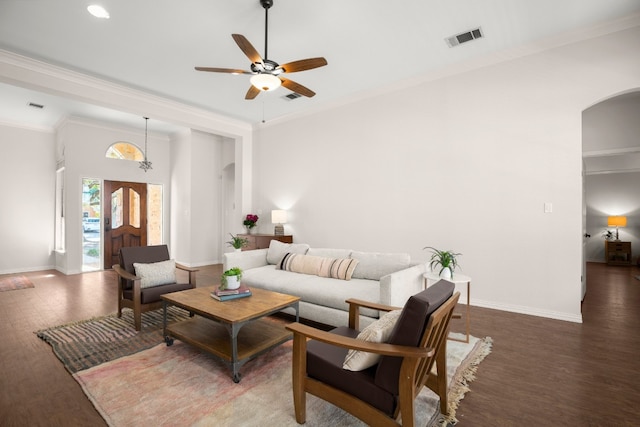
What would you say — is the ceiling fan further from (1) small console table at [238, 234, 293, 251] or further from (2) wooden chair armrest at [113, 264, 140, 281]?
(1) small console table at [238, 234, 293, 251]

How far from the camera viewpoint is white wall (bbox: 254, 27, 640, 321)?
11.6ft

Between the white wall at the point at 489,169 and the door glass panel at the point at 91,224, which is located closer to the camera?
the white wall at the point at 489,169

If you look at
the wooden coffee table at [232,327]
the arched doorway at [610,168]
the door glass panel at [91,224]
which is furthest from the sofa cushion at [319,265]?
the door glass panel at [91,224]

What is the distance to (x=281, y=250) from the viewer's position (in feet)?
14.8

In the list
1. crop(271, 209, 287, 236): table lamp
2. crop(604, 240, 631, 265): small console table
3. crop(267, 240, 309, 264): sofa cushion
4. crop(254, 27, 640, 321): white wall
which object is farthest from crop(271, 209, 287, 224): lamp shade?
crop(604, 240, 631, 265): small console table

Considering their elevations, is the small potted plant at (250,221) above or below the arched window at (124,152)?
below

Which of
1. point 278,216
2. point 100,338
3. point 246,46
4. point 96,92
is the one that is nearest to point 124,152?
point 96,92

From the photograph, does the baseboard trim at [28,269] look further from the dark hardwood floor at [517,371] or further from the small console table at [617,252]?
the small console table at [617,252]

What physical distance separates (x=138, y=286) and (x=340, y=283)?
219 cm

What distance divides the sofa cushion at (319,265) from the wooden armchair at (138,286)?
123 cm

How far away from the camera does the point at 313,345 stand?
75.3 inches

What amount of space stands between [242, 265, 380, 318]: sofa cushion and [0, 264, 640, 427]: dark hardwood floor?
110cm

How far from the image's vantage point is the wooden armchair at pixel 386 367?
1.46m

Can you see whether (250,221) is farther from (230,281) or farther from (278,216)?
(230,281)
